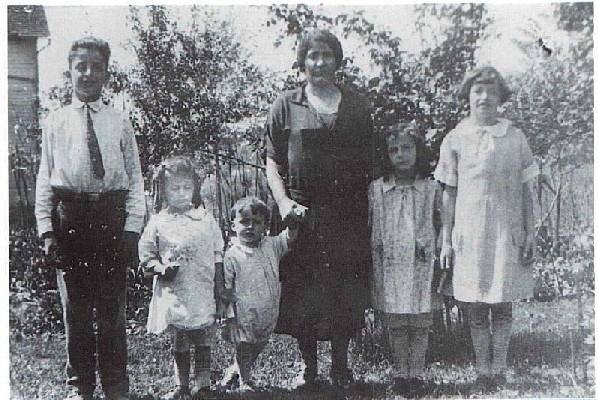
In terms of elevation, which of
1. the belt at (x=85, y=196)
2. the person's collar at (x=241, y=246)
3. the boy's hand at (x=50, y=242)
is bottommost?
the person's collar at (x=241, y=246)

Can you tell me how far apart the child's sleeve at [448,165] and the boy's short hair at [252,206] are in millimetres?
1099

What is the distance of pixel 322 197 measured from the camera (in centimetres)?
531

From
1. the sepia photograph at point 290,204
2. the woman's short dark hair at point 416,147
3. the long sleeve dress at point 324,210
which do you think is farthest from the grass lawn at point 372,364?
the woman's short dark hair at point 416,147

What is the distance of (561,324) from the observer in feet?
18.2

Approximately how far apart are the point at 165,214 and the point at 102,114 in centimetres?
74

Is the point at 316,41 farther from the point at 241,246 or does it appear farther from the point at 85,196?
the point at 85,196

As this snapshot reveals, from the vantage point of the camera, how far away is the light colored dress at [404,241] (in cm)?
531

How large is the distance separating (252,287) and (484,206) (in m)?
1.55

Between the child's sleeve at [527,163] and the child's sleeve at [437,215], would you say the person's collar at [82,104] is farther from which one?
the child's sleeve at [527,163]

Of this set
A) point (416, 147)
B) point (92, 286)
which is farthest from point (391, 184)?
point (92, 286)

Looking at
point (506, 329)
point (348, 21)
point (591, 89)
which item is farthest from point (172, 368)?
point (591, 89)

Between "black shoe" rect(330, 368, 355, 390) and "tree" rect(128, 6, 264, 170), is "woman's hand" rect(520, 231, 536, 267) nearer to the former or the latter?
"black shoe" rect(330, 368, 355, 390)

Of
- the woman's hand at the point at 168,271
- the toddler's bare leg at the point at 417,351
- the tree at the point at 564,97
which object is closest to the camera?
the woman's hand at the point at 168,271

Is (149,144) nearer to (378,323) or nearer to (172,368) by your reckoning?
(172,368)
